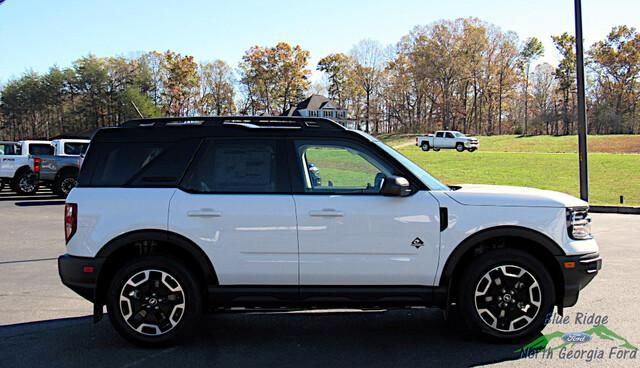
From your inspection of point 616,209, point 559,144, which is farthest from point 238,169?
point 559,144

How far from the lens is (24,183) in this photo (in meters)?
21.4

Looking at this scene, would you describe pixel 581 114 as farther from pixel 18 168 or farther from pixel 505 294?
pixel 18 168

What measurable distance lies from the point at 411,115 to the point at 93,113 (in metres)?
55.7

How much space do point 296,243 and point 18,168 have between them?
20.4 meters

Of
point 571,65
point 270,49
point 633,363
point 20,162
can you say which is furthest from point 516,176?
point 571,65

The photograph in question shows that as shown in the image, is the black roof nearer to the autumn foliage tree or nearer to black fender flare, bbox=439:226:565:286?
black fender flare, bbox=439:226:565:286

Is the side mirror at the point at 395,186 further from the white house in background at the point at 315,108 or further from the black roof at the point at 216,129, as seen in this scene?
the white house in background at the point at 315,108

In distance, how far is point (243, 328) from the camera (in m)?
5.41

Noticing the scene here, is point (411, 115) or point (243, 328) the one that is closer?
point (243, 328)

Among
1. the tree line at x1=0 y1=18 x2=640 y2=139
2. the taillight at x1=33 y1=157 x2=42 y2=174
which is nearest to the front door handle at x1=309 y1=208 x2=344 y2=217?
the taillight at x1=33 y1=157 x2=42 y2=174

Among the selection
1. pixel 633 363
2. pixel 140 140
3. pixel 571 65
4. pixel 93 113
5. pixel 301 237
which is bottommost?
pixel 633 363

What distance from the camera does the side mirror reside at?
4543 mm

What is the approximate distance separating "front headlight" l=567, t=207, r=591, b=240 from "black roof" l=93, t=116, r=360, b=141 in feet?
6.57

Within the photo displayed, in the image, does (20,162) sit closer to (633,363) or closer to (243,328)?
(243,328)
